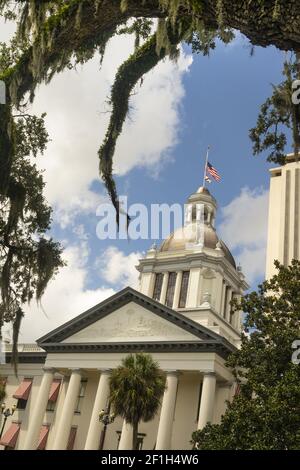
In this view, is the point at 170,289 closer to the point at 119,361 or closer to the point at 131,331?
the point at 131,331

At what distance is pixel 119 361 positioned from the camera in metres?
36.3

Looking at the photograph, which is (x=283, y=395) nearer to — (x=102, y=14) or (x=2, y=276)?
(x=2, y=276)

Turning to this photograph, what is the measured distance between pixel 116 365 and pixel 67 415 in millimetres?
4698

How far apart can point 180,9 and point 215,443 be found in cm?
1823

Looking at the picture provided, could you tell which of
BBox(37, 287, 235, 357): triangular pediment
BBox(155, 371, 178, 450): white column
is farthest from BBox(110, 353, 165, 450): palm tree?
BBox(37, 287, 235, 357): triangular pediment

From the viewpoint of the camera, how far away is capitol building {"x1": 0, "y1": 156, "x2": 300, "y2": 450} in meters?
33.7

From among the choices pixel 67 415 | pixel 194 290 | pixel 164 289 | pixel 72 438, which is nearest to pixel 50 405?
pixel 72 438

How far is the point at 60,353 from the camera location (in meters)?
39.1

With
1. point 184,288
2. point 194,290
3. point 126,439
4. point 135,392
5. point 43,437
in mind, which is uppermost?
point 184,288

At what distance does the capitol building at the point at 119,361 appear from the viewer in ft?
111

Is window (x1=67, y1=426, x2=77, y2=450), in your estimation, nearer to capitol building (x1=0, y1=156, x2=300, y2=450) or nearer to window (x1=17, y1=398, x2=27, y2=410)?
capitol building (x1=0, y1=156, x2=300, y2=450)

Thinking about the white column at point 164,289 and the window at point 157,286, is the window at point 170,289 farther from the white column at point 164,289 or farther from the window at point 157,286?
the window at point 157,286

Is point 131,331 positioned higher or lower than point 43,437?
higher

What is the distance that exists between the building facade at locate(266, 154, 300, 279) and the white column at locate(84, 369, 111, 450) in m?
13.8
